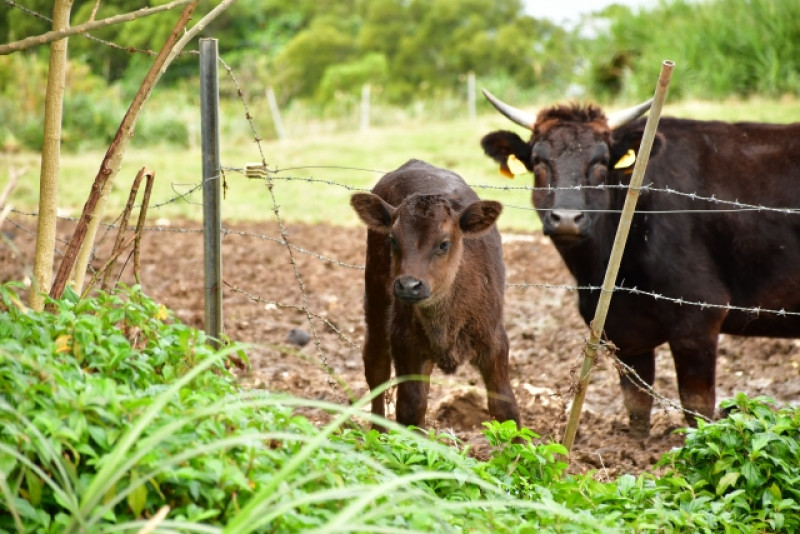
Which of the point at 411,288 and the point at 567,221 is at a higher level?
the point at 567,221

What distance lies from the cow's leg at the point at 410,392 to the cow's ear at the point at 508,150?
6.05 feet

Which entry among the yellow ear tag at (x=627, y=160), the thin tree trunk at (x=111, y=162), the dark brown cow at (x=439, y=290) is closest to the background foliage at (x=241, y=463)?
the thin tree trunk at (x=111, y=162)

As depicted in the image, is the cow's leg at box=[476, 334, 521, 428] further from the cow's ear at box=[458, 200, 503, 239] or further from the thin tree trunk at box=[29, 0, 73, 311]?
the thin tree trunk at box=[29, 0, 73, 311]

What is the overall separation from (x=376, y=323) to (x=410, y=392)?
30.9 inches

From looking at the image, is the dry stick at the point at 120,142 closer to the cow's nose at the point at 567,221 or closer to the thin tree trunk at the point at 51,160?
the thin tree trunk at the point at 51,160

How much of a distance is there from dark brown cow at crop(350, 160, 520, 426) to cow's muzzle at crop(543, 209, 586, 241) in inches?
17.5

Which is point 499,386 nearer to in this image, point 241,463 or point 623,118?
point 623,118

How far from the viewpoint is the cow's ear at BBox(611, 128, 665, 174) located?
626 centimetres

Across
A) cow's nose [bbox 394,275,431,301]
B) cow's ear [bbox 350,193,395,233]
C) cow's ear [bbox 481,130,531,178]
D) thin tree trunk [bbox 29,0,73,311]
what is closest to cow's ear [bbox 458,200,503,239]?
cow's ear [bbox 350,193,395,233]

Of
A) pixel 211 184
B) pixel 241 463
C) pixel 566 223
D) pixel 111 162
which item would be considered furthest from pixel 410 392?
pixel 241 463

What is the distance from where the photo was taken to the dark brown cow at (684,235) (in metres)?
6.12

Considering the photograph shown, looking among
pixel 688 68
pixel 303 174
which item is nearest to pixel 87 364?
pixel 303 174

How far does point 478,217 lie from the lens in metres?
5.31

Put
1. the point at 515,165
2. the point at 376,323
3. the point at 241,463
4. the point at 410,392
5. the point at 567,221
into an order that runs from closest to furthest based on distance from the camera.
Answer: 1. the point at 241,463
2. the point at 410,392
3. the point at 567,221
4. the point at 376,323
5. the point at 515,165
